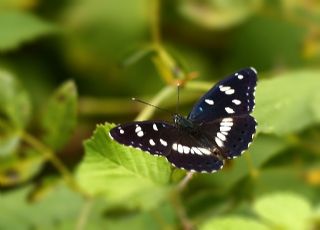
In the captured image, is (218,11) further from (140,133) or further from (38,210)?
(140,133)

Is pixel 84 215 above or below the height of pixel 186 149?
below

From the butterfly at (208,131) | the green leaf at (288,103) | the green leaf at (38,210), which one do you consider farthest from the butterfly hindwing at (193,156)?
the green leaf at (38,210)

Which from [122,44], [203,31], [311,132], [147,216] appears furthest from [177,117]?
[203,31]

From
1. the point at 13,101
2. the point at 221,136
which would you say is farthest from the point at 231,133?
the point at 13,101

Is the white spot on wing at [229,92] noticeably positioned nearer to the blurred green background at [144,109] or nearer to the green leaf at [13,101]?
the blurred green background at [144,109]

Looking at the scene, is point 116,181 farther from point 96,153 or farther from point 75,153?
point 75,153
